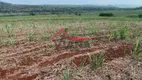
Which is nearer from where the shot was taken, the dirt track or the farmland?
the farmland

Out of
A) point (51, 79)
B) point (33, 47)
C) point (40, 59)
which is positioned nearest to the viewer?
point (51, 79)

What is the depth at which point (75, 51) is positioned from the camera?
25.2 feet

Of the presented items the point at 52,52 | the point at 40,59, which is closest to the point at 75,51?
the point at 52,52

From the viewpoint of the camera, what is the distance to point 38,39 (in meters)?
9.99

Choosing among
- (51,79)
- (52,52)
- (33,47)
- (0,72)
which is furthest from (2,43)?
(51,79)

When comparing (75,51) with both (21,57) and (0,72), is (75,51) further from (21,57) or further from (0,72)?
(0,72)

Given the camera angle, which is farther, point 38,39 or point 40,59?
point 38,39

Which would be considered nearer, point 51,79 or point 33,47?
point 51,79

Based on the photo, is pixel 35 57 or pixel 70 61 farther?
pixel 35 57

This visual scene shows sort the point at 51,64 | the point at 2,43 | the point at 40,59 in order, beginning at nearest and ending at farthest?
the point at 51,64, the point at 40,59, the point at 2,43

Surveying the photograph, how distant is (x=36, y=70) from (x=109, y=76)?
1.49m

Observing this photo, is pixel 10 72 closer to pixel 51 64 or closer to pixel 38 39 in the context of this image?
pixel 51 64

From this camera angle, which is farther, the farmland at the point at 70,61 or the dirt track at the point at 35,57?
the dirt track at the point at 35,57

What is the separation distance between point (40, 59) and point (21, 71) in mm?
955
